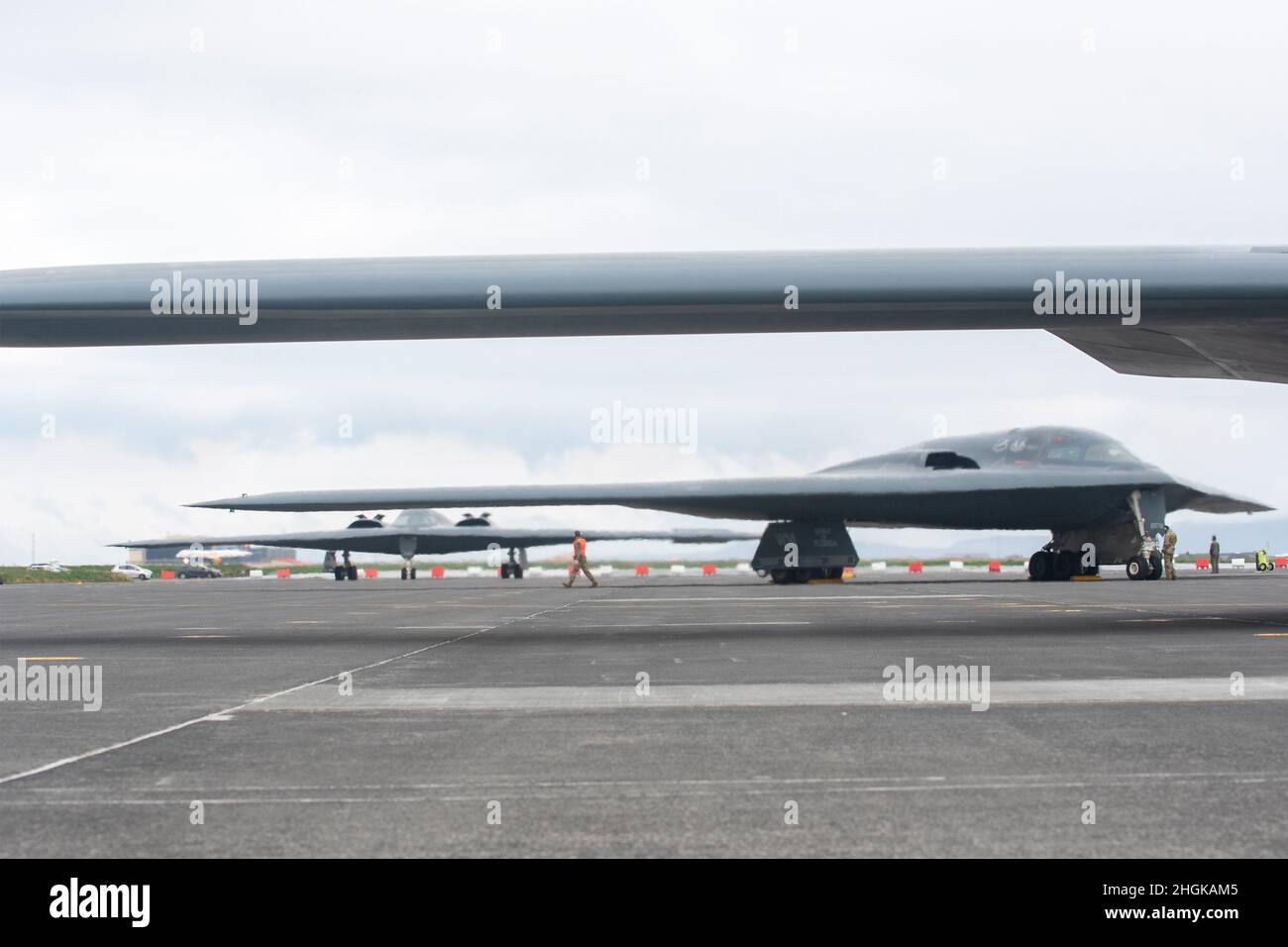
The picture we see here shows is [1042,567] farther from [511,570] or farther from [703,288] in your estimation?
[511,570]

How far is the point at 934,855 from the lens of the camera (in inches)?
162

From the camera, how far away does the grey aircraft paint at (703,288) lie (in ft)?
42.9

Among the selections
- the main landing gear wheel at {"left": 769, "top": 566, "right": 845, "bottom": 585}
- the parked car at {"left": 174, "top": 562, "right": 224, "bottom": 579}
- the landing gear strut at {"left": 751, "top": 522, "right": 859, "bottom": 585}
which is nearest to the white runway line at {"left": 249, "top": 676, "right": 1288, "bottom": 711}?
the landing gear strut at {"left": 751, "top": 522, "right": 859, "bottom": 585}

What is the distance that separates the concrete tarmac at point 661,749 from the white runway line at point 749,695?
51 mm

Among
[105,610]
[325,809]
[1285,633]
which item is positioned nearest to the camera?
[325,809]

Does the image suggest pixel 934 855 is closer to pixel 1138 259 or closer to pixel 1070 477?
pixel 1138 259

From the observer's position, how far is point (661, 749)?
6.41m

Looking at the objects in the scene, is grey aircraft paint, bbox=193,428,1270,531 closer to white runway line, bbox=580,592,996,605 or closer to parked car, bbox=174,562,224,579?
white runway line, bbox=580,592,996,605

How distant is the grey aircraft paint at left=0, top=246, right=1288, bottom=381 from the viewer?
42.9ft

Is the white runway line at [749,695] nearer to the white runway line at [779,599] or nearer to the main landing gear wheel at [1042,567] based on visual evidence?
the white runway line at [779,599]

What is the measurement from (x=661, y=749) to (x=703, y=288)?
770 centimetres

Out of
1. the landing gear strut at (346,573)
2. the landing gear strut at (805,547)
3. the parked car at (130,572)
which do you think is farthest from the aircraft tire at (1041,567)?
the parked car at (130,572)

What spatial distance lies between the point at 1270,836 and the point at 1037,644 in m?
8.41
